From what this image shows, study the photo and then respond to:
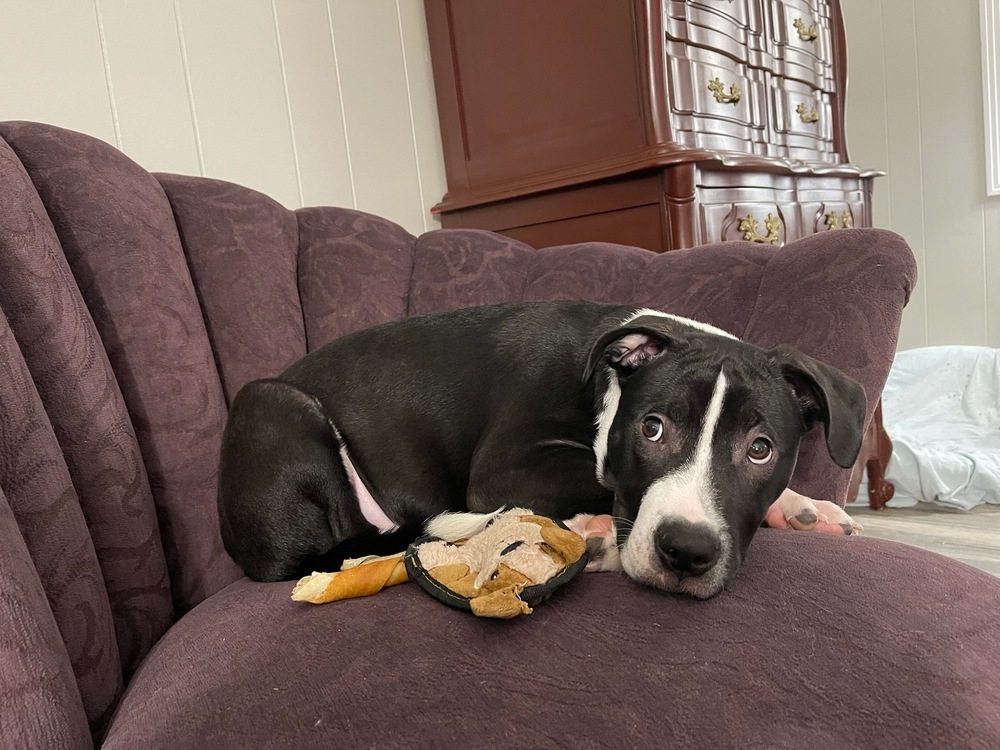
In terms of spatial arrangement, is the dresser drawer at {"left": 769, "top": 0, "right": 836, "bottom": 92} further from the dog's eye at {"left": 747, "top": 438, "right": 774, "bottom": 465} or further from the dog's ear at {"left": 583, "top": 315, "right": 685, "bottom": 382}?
the dog's eye at {"left": 747, "top": 438, "right": 774, "bottom": 465}

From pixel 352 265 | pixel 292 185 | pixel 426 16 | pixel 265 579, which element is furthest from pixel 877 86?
pixel 265 579

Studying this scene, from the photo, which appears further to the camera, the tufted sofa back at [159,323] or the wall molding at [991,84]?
the wall molding at [991,84]

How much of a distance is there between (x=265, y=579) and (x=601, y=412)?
32.5 inches

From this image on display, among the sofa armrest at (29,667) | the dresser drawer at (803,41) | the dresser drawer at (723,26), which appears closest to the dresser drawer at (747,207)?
the dresser drawer at (723,26)

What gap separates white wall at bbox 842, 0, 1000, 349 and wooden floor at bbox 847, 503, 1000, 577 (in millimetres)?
2728

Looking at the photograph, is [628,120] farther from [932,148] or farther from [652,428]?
[932,148]

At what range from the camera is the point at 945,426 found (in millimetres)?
4219

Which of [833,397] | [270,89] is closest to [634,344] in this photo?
[833,397]

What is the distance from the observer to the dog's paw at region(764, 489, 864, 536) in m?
1.52

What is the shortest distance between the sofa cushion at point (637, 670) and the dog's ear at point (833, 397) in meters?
0.17

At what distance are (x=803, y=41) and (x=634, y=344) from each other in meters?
3.29

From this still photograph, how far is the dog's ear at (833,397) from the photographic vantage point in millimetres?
1343

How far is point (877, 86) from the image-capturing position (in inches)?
227

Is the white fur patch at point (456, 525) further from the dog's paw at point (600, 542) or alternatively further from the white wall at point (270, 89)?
the white wall at point (270, 89)
